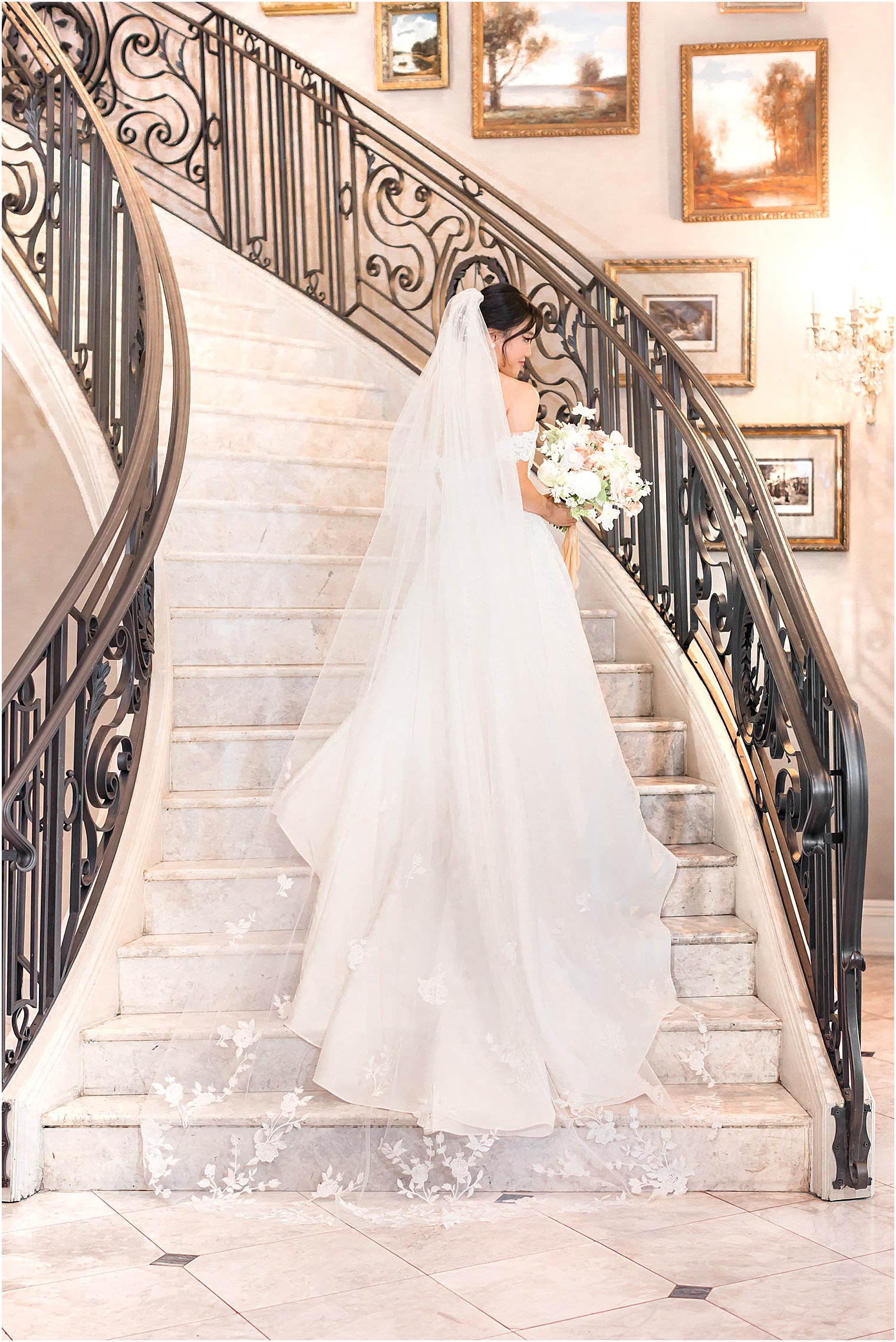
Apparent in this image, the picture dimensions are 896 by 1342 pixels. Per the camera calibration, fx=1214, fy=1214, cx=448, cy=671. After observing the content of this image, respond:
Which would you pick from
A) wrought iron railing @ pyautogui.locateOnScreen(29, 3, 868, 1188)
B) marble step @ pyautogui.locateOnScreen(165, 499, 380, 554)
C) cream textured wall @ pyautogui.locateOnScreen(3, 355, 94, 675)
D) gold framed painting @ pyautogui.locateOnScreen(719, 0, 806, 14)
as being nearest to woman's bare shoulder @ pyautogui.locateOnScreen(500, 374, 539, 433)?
wrought iron railing @ pyautogui.locateOnScreen(29, 3, 868, 1188)

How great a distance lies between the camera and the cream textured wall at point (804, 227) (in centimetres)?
615

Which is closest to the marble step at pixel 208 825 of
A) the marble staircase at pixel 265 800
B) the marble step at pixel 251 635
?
the marble staircase at pixel 265 800

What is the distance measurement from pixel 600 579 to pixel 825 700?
5.46ft

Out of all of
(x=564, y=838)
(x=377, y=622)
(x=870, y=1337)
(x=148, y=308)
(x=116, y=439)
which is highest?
(x=148, y=308)

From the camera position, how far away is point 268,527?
482cm

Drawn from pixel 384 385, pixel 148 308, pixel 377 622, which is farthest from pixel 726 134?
pixel 377 622

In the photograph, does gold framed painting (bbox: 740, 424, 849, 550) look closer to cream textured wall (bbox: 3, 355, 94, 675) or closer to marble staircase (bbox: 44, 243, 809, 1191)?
marble staircase (bbox: 44, 243, 809, 1191)

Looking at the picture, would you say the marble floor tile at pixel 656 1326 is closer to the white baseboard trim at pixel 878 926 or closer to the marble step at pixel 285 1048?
the marble step at pixel 285 1048

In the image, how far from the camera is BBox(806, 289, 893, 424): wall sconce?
5.93m

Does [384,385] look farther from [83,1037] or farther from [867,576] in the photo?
[83,1037]

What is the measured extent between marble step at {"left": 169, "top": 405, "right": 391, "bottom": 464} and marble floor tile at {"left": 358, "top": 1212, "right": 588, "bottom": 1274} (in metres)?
3.08

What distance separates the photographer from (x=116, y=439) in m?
4.31

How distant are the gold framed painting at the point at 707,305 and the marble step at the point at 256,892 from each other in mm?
3154

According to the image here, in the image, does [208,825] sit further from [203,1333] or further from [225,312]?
[225,312]
